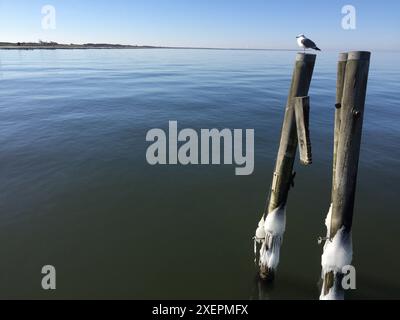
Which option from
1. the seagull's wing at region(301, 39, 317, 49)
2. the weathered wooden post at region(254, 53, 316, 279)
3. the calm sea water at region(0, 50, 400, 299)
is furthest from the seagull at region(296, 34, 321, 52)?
the calm sea water at region(0, 50, 400, 299)

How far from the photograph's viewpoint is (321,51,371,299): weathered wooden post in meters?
5.16

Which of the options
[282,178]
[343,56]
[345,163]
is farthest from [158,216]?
[343,56]

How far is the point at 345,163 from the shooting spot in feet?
18.2

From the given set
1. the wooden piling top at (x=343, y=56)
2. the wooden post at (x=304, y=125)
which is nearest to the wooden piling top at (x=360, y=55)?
the wooden piling top at (x=343, y=56)

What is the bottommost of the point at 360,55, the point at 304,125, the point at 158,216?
the point at 158,216

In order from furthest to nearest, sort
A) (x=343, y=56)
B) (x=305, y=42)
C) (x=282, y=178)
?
(x=305, y=42) → (x=282, y=178) → (x=343, y=56)

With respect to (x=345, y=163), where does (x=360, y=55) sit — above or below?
above

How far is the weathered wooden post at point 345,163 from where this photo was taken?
516 centimetres

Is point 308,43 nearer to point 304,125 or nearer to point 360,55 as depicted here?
point 360,55

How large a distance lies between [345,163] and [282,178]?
139cm

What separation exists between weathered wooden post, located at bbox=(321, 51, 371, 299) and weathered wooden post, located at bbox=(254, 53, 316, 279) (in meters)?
0.67

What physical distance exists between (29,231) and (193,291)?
206 inches

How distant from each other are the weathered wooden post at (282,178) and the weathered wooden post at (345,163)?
67 cm

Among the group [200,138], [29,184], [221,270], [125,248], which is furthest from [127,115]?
[221,270]
